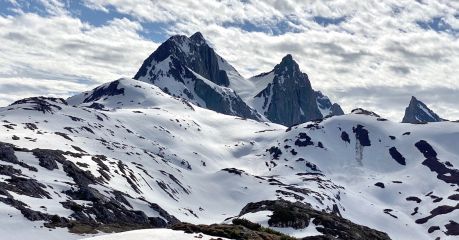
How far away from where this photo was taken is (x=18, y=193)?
339ft

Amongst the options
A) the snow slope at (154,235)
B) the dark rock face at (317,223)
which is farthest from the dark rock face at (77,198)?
the snow slope at (154,235)

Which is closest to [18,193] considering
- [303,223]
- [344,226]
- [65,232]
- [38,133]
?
[65,232]

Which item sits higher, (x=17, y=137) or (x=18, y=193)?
(x=17, y=137)

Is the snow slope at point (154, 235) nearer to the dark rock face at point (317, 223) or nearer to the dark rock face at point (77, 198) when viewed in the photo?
the dark rock face at point (77, 198)

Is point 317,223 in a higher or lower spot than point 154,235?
higher

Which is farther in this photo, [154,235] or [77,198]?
[77,198]

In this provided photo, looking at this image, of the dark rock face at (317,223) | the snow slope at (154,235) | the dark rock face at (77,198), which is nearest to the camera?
the snow slope at (154,235)

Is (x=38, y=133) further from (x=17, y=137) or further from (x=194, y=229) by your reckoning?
(x=194, y=229)

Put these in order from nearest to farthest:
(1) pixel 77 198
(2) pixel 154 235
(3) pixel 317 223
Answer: (2) pixel 154 235 < (3) pixel 317 223 < (1) pixel 77 198

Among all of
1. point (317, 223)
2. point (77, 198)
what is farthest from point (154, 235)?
point (77, 198)

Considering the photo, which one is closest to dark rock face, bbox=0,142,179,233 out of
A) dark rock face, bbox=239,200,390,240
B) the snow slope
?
dark rock face, bbox=239,200,390,240

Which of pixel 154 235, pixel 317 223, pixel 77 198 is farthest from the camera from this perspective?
pixel 77 198

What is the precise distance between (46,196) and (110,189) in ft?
111

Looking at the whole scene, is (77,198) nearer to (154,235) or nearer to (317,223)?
(317,223)
